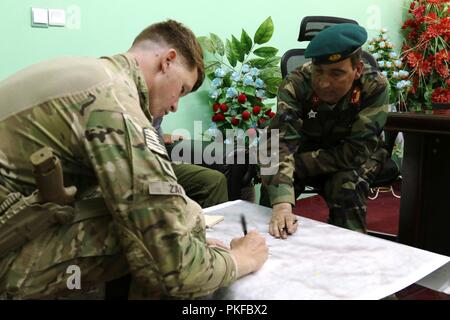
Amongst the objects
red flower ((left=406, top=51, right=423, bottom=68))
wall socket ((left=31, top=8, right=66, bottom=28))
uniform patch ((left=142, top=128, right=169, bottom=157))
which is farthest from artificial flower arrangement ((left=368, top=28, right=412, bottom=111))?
uniform patch ((left=142, top=128, right=169, bottom=157))

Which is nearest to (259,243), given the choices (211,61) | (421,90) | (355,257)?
(355,257)

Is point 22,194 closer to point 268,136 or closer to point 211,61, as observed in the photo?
point 268,136

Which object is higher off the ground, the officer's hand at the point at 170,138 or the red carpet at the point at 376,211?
the officer's hand at the point at 170,138

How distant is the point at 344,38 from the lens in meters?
1.42

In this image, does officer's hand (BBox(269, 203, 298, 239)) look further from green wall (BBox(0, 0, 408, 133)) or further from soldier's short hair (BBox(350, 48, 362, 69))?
green wall (BBox(0, 0, 408, 133))

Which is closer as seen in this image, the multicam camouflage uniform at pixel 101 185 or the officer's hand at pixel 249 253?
the multicam camouflage uniform at pixel 101 185

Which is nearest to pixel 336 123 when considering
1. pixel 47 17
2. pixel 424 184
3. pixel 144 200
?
pixel 424 184

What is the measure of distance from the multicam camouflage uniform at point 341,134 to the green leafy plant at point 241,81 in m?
0.84

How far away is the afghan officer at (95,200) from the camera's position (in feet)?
2.50

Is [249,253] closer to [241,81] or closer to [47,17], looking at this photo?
[47,17]

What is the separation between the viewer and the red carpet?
2.91 metres

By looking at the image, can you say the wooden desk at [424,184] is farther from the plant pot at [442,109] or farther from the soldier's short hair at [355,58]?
the soldier's short hair at [355,58]

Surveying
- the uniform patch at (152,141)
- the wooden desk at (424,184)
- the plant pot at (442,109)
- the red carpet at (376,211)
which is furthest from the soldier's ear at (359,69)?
the red carpet at (376,211)
